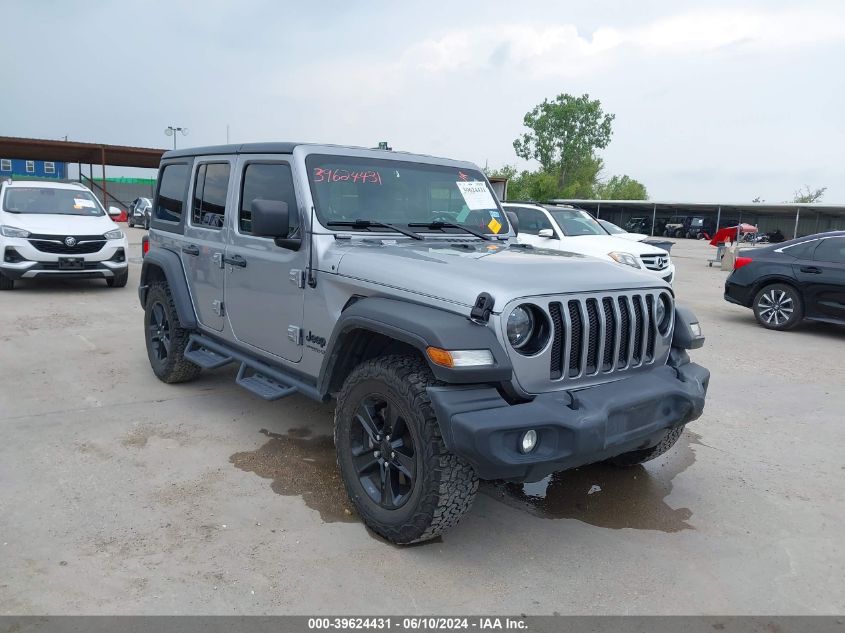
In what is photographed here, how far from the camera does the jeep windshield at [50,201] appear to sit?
34.0 ft

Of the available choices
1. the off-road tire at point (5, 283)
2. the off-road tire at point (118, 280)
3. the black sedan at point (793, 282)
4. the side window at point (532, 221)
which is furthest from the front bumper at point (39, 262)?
the black sedan at point (793, 282)

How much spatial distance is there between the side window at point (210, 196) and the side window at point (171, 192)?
286 millimetres

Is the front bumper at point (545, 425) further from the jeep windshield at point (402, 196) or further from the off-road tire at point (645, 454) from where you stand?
the jeep windshield at point (402, 196)

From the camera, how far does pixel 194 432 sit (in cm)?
464

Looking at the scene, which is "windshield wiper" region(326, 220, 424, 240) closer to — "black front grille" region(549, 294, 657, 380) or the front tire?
"black front grille" region(549, 294, 657, 380)

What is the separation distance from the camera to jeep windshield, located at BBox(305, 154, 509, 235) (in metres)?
3.98

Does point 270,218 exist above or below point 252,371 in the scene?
above

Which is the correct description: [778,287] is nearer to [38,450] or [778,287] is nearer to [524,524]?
[524,524]

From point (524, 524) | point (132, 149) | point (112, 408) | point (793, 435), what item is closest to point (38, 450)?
point (112, 408)

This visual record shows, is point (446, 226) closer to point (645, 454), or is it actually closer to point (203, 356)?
point (645, 454)

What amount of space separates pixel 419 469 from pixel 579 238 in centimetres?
907

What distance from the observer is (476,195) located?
15.3ft

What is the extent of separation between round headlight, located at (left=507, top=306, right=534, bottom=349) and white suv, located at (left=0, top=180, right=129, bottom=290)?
908 centimetres

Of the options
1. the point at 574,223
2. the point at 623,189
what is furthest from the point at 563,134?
the point at 574,223
